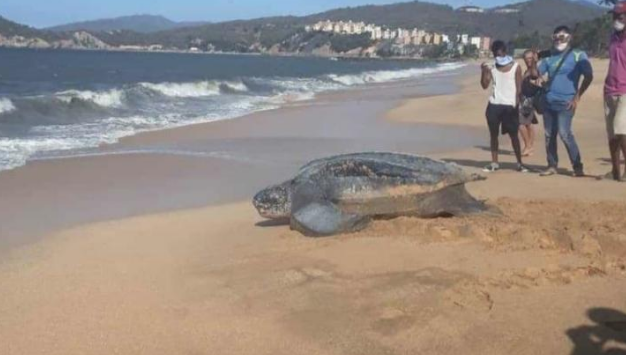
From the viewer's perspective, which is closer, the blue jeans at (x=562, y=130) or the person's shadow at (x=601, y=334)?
the person's shadow at (x=601, y=334)

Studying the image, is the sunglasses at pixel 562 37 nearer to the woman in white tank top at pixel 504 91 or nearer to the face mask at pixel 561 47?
the face mask at pixel 561 47

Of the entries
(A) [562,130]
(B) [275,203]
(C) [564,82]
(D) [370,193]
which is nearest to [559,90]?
(C) [564,82]

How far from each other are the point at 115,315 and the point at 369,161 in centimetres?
267

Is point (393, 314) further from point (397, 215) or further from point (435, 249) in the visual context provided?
point (397, 215)

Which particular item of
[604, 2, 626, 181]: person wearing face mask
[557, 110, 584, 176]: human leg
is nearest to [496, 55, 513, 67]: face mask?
[557, 110, 584, 176]: human leg

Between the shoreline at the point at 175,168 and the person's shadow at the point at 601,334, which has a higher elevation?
the person's shadow at the point at 601,334

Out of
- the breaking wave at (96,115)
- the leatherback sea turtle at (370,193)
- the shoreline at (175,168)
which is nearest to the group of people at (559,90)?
the leatherback sea turtle at (370,193)

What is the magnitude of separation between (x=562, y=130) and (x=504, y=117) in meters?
0.79

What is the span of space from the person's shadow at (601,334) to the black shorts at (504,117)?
16.6 ft

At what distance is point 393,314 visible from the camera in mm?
4188

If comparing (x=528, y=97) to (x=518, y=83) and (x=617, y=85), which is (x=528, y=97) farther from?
(x=617, y=85)

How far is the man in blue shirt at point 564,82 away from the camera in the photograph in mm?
8219

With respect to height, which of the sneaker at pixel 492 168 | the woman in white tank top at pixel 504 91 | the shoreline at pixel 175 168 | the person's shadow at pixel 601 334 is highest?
the woman in white tank top at pixel 504 91

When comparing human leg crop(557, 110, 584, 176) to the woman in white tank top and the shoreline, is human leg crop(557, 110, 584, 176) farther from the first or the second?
the shoreline
